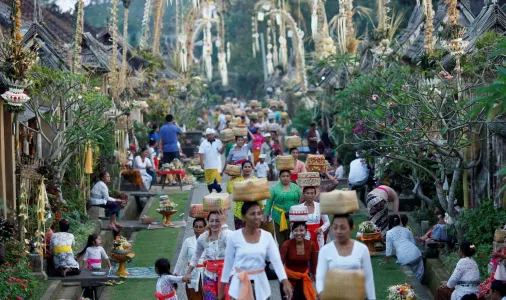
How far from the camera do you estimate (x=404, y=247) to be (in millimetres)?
17172

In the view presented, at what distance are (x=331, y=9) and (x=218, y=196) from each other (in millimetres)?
57325

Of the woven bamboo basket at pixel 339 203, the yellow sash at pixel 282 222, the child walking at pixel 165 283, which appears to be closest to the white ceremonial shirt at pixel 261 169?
the yellow sash at pixel 282 222

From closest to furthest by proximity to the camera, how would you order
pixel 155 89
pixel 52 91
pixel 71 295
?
1. pixel 71 295
2. pixel 52 91
3. pixel 155 89

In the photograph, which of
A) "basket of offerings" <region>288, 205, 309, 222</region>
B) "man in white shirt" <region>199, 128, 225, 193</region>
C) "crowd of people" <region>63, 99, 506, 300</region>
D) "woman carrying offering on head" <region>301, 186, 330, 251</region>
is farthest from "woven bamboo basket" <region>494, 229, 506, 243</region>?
"man in white shirt" <region>199, 128, 225, 193</region>

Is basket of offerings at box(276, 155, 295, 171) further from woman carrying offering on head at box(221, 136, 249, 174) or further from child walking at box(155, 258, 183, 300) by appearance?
woman carrying offering on head at box(221, 136, 249, 174)

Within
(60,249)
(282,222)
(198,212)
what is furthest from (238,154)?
(198,212)

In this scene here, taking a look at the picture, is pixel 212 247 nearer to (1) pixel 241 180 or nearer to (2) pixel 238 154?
(1) pixel 241 180

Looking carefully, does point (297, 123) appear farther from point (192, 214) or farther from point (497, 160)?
point (192, 214)

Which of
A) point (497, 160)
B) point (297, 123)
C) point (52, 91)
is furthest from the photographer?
point (297, 123)

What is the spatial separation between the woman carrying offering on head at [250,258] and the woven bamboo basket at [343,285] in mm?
2315

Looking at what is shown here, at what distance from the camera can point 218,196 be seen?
504 inches

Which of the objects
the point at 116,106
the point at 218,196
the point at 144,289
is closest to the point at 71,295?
the point at 144,289

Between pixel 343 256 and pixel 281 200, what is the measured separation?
226 inches

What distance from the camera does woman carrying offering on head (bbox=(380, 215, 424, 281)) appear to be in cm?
1702
